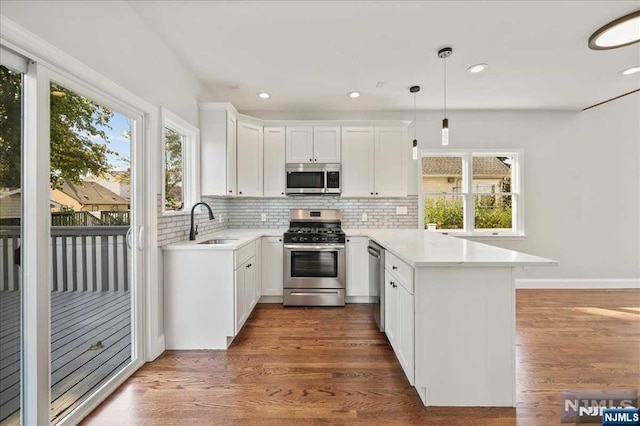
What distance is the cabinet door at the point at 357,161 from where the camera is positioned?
159 inches

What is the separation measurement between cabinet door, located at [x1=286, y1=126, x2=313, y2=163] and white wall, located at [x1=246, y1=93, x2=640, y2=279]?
0.42 metres

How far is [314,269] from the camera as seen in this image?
3.67 meters

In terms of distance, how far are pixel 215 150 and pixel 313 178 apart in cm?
134

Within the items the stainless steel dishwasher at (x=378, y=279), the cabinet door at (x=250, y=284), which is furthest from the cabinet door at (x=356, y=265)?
the cabinet door at (x=250, y=284)

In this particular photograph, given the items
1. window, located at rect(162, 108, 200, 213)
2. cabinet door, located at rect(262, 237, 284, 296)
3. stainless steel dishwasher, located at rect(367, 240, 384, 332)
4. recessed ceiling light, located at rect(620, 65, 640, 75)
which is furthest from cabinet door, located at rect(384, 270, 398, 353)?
recessed ceiling light, located at rect(620, 65, 640, 75)

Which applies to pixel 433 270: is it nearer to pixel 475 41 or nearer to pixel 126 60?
pixel 475 41

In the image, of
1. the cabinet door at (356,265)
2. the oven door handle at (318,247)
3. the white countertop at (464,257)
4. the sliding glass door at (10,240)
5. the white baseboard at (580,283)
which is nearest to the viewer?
the sliding glass door at (10,240)

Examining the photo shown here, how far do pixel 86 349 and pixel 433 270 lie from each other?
8.37ft

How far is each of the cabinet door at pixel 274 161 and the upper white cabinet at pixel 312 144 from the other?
0.10 meters

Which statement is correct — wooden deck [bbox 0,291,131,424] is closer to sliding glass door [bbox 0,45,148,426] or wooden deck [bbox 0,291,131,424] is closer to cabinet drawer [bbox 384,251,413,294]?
sliding glass door [bbox 0,45,148,426]

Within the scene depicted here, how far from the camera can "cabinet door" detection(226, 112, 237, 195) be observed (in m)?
3.49

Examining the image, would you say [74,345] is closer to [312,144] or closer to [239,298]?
[239,298]

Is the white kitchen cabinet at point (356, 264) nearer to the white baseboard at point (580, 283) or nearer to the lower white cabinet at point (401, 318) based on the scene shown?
the lower white cabinet at point (401, 318)

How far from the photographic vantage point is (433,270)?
1.77m
